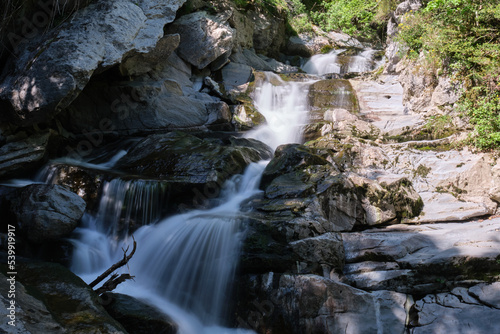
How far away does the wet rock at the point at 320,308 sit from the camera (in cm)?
342

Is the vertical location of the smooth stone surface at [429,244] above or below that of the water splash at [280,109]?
below

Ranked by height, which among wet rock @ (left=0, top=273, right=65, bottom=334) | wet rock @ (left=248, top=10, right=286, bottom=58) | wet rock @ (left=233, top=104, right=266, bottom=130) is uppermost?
wet rock @ (left=248, top=10, right=286, bottom=58)

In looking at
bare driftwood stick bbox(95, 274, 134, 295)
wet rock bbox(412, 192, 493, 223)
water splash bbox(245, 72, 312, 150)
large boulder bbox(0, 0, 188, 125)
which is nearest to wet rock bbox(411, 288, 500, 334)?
wet rock bbox(412, 192, 493, 223)

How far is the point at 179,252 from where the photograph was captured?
4.68 metres

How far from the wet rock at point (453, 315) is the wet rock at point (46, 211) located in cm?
466

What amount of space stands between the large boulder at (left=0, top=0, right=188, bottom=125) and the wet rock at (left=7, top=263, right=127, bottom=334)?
12.1 ft

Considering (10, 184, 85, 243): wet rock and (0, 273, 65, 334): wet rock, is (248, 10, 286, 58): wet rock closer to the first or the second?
(10, 184, 85, 243): wet rock

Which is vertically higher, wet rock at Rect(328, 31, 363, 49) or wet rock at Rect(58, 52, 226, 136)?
wet rock at Rect(328, 31, 363, 49)

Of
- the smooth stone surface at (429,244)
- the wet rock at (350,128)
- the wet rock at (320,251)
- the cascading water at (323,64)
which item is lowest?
the wet rock at (320,251)

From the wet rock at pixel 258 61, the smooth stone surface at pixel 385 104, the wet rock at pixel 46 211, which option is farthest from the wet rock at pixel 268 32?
the wet rock at pixel 46 211

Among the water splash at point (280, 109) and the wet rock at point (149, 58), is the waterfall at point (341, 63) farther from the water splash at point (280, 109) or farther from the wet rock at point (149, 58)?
the wet rock at point (149, 58)

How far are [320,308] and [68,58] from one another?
6148mm

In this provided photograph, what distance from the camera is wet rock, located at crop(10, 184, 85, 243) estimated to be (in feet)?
16.3

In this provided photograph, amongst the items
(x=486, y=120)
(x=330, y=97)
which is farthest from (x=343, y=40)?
(x=486, y=120)
